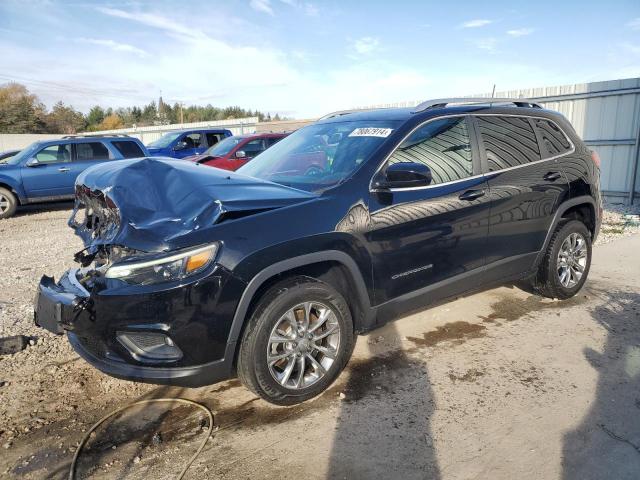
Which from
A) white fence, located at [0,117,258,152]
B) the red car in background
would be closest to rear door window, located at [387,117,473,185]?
the red car in background

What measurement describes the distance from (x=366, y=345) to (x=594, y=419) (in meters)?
1.68

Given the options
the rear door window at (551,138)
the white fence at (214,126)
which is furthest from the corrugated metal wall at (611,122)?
the white fence at (214,126)

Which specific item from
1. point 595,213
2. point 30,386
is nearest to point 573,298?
point 595,213

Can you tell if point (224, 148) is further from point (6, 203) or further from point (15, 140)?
point (15, 140)

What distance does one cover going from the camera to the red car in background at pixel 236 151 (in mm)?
11547

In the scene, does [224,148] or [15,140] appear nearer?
[224,148]

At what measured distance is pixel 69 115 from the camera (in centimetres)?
5828

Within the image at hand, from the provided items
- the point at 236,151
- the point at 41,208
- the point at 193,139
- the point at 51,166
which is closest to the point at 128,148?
the point at 51,166

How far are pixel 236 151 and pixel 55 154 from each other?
14.2 feet

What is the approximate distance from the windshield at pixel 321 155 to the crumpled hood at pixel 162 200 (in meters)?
0.33

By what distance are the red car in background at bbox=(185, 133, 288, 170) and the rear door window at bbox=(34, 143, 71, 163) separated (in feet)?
9.82

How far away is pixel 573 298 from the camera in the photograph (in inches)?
198

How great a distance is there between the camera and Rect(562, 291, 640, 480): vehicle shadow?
8.02 feet

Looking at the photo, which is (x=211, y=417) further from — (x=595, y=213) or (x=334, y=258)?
(x=595, y=213)
